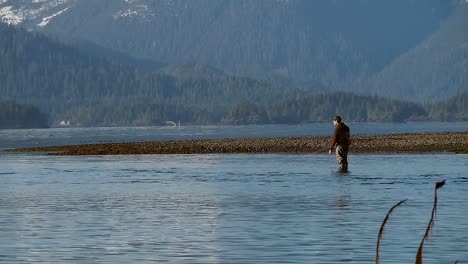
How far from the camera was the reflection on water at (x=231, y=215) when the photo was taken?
30469 millimetres

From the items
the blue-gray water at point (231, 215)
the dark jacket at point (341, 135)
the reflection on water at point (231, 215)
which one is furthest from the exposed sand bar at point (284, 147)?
the dark jacket at point (341, 135)

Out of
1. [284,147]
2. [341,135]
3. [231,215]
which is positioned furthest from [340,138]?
[284,147]

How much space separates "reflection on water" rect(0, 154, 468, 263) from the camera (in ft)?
→ 100.0

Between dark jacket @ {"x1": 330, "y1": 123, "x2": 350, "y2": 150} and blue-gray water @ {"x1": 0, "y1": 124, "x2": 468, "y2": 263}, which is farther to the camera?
dark jacket @ {"x1": 330, "y1": 123, "x2": 350, "y2": 150}

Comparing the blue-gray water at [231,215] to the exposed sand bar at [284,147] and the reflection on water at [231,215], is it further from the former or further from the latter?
the exposed sand bar at [284,147]

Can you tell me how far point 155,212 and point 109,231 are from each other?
6.49m

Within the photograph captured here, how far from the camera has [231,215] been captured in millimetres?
40344

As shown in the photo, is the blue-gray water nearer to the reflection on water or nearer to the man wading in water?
the reflection on water

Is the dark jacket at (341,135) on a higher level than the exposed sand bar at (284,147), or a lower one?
higher

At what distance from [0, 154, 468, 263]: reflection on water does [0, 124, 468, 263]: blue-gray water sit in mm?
41

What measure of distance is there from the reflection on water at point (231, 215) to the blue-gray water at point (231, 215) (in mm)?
41

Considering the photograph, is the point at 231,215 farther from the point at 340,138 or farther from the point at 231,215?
the point at 340,138

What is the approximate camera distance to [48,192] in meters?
53.8

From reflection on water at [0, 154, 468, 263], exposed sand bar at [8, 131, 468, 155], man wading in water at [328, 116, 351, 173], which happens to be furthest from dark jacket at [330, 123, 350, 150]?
exposed sand bar at [8, 131, 468, 155]
